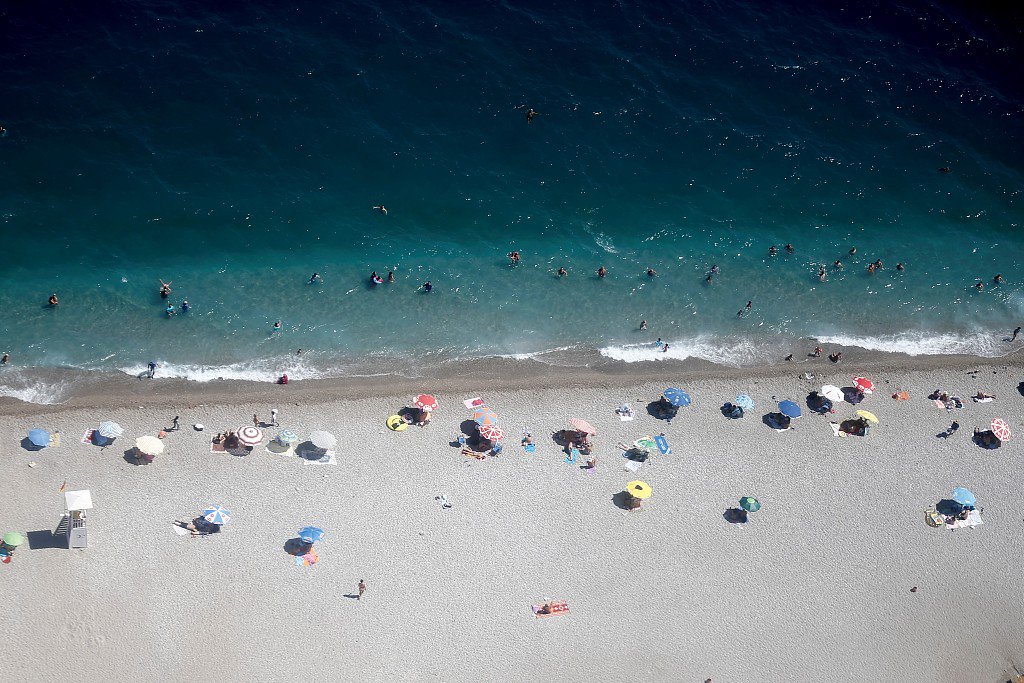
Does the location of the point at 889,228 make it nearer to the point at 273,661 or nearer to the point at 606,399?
the point at 606,399

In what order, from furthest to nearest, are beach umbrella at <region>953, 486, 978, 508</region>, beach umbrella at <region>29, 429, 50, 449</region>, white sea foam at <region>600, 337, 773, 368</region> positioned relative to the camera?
white sea foam at <region>600, 337, 773, 368</region>, beach umbrella at <region>953, 486, 978, 508</region>, beach umbrella at <region>29, 429, 50, 449</region>

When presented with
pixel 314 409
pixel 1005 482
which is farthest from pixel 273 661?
pixel 1005 482

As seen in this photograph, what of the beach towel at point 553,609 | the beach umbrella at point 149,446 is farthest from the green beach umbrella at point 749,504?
the beach umbrella at point 149,446

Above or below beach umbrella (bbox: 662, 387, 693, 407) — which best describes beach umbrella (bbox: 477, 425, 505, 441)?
below

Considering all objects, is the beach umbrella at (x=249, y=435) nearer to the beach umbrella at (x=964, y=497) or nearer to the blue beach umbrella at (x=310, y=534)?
the blue beach umbrella at (x=310, y=534)

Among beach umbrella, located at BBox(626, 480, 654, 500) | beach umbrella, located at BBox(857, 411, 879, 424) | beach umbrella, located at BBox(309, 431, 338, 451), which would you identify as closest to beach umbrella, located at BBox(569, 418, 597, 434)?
beach umbrella, located at BBox(626, 480, 654, 500)

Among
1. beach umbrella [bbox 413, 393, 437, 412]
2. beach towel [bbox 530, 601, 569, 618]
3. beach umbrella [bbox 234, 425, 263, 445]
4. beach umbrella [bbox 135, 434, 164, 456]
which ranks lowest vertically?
beach towel [bbox 530, 601, 569, 618]

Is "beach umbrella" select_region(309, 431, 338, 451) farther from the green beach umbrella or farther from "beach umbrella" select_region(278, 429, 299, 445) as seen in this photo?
the green beach umbrella
